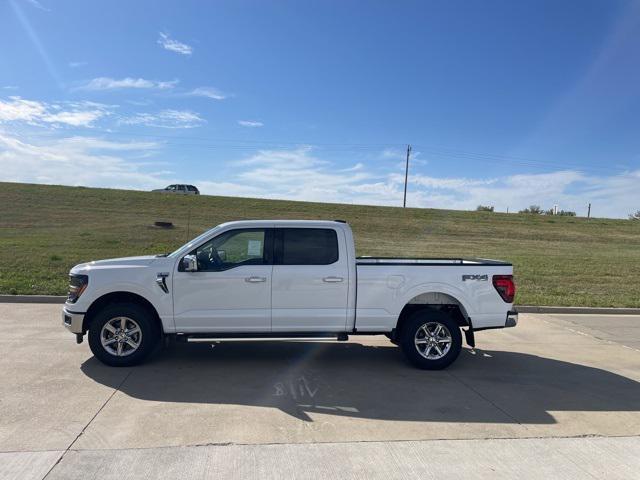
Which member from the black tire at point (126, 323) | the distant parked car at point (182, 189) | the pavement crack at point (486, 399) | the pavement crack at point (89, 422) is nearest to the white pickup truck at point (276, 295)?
the black tire at point (126, 323)

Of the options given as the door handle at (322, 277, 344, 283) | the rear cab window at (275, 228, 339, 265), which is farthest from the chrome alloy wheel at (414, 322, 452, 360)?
the rear cab window at (275, 228, 339, 265)

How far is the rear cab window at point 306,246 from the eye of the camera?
A: 245 inches

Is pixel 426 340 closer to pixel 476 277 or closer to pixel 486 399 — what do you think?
pixel 476 277

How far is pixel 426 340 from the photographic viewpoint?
6.33 m

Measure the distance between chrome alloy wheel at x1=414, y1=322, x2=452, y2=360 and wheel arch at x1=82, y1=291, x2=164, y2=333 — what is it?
315cm

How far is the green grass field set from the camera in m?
13.2

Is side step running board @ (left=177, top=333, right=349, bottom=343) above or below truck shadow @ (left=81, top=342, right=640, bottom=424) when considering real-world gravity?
above

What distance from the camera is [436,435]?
4.35 m

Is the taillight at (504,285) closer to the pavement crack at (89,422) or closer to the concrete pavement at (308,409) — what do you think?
the concrete pavement at (308,409)

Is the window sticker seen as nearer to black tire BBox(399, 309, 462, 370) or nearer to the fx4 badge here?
black tire BBox(399, 309, 462, 370)

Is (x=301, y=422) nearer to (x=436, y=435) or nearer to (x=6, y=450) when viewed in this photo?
(x=436, y=435)

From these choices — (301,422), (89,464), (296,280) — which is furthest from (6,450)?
(296,280)

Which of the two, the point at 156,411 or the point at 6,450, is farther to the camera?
the point at 156,411

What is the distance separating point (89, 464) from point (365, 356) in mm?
4002
